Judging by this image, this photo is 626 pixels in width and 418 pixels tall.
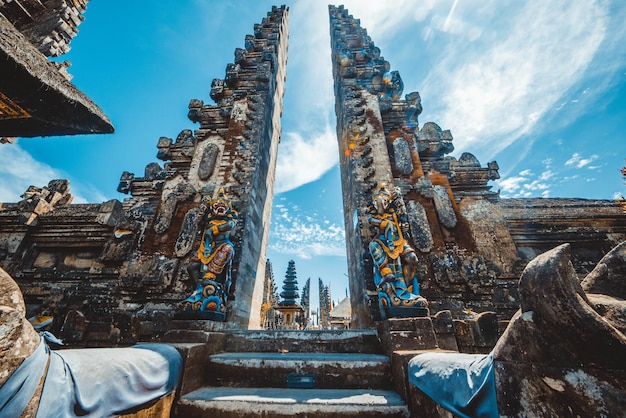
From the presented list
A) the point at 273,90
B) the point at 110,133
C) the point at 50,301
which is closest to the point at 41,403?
the point at 110,133

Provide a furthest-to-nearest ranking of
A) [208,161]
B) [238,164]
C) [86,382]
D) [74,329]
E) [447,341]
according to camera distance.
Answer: [208,161] → [238,164] → [74,329] → [447,341] → [86,382]

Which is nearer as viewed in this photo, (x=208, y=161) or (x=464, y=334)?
(x=464, y=334)

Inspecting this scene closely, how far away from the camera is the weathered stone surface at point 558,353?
97 cm

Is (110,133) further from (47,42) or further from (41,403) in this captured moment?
(47,42)

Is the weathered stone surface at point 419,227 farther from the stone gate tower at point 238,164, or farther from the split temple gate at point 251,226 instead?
the stone gate tower at point 238,164

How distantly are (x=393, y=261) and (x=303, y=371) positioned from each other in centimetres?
201

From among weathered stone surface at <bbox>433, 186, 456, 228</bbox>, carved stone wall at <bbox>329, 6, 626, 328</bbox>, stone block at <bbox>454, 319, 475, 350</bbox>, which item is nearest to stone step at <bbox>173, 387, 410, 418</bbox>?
stone block at <bbox>454, 319, 475, 350</bbox>

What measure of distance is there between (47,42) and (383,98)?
956 cm

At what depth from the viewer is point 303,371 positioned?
272 centimetres

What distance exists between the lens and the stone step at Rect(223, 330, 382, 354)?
335 centimetres

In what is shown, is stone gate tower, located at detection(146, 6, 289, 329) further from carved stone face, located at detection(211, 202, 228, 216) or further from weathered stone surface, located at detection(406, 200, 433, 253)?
weathered stone surface, located at detection(406, 200, 433, 253)

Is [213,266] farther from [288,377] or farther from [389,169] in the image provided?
[389,169]

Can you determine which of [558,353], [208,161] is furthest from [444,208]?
[208,161]

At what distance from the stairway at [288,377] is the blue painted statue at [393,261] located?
0.56 m
